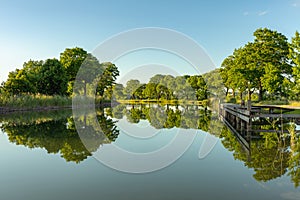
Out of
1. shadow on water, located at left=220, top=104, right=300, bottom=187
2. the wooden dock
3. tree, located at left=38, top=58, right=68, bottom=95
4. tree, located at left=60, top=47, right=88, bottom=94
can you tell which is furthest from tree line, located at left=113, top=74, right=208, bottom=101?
shadow on water, located at left=220, top=104, right=300, bottom=187

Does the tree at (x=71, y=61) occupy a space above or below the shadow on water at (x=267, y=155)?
above

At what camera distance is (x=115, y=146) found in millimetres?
8578

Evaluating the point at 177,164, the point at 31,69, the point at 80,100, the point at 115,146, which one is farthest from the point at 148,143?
the point at 31,69

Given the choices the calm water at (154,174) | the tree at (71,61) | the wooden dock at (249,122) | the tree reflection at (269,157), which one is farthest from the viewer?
the tree at (71,61)

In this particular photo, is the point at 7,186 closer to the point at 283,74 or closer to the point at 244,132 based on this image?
the point at 244,132

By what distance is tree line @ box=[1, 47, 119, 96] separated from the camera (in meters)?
31.0

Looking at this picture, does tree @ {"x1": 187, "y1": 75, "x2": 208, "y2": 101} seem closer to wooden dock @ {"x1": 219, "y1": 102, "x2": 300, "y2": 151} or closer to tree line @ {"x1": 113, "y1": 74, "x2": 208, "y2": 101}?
tree line @ {"x1": 113, "y1": 74, "x2": 208, "y2": 101}

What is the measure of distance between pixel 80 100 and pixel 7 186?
1271 inches

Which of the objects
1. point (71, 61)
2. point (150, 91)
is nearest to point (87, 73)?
point (71, 61)

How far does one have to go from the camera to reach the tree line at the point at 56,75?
102 ft

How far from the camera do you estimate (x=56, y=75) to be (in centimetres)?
3647

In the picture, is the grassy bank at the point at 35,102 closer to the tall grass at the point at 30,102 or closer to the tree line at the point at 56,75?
the tall grass at the point at 30,102

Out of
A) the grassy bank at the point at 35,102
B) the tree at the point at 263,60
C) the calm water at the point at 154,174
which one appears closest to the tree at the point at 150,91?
the grassy bank at the point at 35,102

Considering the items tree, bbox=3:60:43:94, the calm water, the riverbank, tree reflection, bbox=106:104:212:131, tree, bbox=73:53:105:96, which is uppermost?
tree, bbox=73:53:105:96
